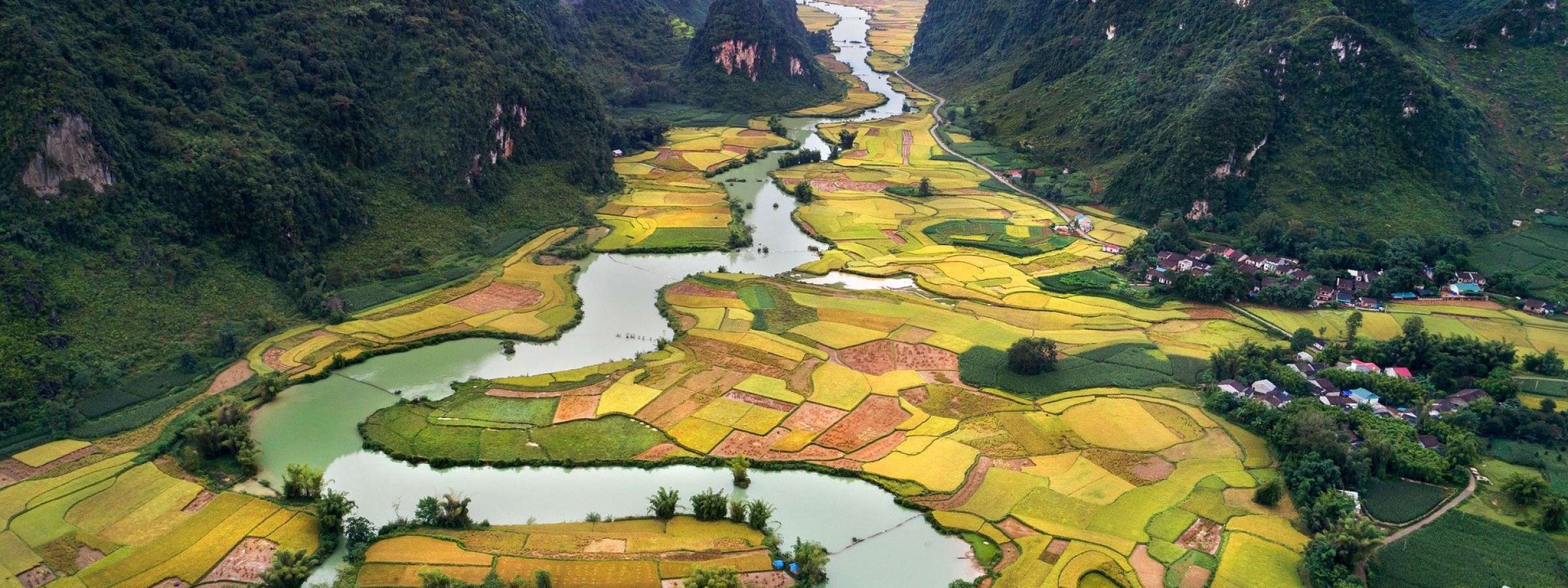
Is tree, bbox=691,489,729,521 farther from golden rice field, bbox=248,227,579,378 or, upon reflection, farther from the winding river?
golden rice field, bbox=248,227,579,378

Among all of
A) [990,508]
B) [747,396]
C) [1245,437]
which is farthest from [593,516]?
[1245,437]

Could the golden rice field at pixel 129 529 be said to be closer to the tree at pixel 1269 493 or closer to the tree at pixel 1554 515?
the tree at pixel 1269 493

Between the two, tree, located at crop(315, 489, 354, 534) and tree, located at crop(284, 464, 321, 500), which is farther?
tree, located at crop(284, 464, 321, 500)

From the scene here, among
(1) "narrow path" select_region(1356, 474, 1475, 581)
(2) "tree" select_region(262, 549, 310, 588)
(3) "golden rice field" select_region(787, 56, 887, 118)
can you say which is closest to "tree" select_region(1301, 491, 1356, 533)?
(1) "narrow path" select_region(1356, 474, 1475, 581)

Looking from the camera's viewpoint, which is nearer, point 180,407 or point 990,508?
point 990,508

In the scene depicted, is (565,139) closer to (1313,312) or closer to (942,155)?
(942,155)

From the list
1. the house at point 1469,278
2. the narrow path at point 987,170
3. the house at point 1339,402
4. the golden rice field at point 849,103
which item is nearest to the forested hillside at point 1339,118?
the narrow path at point 987,170
